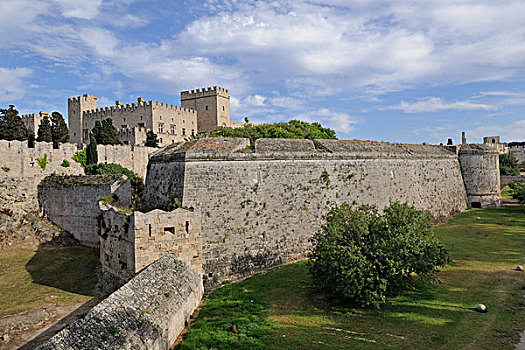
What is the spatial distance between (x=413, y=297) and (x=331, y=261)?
3294mm

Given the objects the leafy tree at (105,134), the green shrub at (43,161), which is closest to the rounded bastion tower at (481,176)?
the green shrub at (43,161)

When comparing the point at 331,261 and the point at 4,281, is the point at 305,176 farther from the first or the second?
the point at 4,281

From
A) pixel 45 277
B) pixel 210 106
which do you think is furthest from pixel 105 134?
pixel 45 277

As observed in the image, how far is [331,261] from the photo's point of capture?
11.6 m

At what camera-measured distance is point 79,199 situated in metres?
23.8

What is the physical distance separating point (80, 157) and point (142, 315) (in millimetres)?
25491

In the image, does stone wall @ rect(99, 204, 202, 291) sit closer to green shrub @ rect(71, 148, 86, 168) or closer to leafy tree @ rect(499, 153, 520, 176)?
green shrub @ rect(71, 148, 86, 168)

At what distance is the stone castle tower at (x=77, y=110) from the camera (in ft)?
175

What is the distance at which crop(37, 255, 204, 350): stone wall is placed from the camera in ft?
26.4

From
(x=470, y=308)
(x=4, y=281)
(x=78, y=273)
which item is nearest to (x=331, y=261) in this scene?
(x=470, y=308)

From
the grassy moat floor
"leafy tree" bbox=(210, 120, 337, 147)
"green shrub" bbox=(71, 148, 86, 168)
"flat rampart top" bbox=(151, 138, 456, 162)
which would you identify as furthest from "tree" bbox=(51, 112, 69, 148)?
the grassy moat floor

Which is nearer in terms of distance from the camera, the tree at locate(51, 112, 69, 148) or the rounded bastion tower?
the rounded bastion tower

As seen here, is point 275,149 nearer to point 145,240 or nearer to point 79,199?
point 145,240

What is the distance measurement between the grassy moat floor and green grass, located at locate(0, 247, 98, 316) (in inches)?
305
